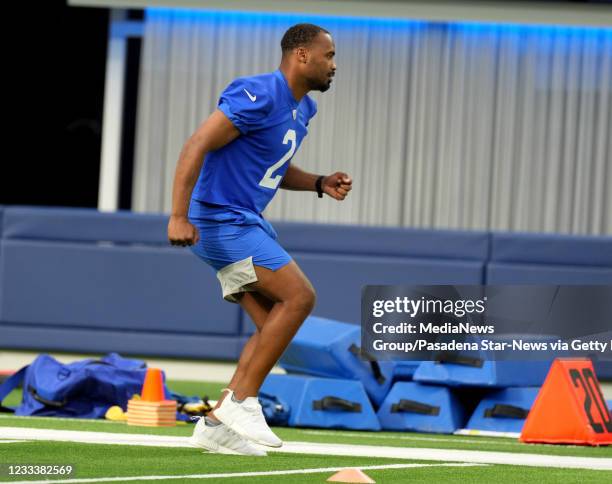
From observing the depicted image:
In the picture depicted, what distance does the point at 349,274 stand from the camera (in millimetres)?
11617

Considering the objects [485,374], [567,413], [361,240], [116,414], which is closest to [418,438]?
[485,374]

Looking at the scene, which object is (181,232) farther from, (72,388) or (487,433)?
(487,433)

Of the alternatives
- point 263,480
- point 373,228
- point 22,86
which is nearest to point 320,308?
point 373,228

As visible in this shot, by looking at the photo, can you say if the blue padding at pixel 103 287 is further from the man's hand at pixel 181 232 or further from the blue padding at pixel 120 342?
the man's hand at pixel 181 232

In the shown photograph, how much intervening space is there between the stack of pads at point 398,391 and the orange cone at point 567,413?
0.55 m

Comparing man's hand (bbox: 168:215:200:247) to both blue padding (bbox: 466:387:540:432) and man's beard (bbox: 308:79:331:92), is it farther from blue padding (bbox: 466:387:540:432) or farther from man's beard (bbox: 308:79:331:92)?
blue padding (bbox: 466:387:540:432)

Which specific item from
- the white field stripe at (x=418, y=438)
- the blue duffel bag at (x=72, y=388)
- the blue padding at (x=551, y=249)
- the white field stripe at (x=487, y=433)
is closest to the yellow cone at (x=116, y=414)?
the blue duffel bag at (x=72, y=388)

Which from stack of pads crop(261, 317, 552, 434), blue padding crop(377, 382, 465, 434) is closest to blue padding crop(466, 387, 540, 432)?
stack of pads crop(261, 317, 552, 434)

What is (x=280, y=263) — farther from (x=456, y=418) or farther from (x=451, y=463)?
(x=456, y=418)

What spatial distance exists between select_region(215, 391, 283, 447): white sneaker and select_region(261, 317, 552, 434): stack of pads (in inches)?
88.4

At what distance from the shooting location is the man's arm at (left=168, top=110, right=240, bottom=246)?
496 centimetres

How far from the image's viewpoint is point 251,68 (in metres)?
14.3

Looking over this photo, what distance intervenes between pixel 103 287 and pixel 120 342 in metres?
0.48

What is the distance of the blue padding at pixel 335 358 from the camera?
25.0 ft
